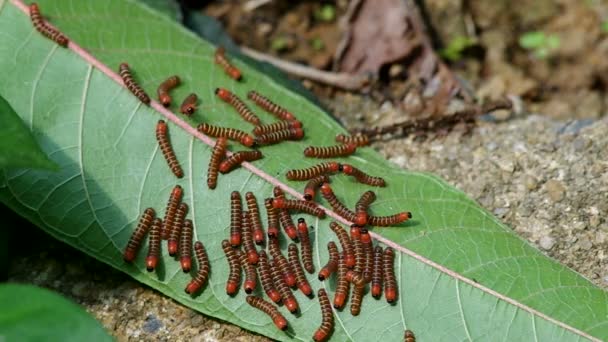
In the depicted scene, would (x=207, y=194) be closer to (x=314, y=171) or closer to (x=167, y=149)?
(x=167, y=149)

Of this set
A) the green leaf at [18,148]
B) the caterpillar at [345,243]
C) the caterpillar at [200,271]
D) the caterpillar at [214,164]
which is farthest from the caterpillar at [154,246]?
the green leaf at [18,148]

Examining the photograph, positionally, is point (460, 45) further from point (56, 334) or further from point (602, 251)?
point (56, 334)

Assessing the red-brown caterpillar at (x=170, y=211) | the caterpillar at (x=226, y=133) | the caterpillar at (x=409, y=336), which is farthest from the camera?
the caterpillar at (x=226, y=133)

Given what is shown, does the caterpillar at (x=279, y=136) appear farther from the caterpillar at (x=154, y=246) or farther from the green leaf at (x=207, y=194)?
the caterpillar at (x=154, y=246)

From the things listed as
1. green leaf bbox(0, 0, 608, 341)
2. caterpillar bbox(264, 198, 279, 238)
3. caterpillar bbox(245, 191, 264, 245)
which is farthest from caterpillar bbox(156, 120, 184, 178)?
caterpillar bbox(264, 198, 279, 238)

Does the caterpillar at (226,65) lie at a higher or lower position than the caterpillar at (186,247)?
higher

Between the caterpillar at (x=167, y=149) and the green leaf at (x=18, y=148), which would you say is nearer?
the green leaf at (x=18, y=148)

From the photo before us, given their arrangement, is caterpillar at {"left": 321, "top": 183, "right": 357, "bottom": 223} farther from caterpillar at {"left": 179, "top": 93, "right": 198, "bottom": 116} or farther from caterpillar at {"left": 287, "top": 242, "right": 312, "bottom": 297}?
caterpillar at {"left": 179, "top": 93, "right": 198, "bottom": 116}
